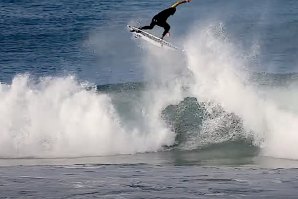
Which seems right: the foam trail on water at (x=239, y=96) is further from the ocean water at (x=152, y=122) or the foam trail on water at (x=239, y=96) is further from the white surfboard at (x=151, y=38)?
the white surfboard at (x=151, y=38)

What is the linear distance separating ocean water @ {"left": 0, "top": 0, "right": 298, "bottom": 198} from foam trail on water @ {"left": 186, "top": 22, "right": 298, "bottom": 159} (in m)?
0.03

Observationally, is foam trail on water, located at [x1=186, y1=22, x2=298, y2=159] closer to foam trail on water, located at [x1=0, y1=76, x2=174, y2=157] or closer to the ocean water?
the ocean water

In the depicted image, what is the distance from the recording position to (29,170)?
653 inches

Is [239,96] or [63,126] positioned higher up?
[239,96]

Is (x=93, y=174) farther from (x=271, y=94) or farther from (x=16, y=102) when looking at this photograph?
(x=271, y=94)

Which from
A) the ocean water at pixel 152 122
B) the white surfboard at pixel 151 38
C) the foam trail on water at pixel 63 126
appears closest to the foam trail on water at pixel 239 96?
the ocean water at pixel 152 122

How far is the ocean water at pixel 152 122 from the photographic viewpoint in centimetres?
1478

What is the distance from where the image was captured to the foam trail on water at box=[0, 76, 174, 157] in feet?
67.8

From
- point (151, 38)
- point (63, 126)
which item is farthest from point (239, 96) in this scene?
point (63, 126)

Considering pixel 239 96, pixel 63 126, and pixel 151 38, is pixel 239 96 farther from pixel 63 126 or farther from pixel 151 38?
pixel 63 126

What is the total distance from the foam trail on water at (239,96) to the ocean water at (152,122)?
3 cm

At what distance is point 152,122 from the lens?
74.3 ft

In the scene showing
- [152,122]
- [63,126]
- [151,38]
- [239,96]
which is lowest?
[63,126]

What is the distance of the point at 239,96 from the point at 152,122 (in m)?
2.41
